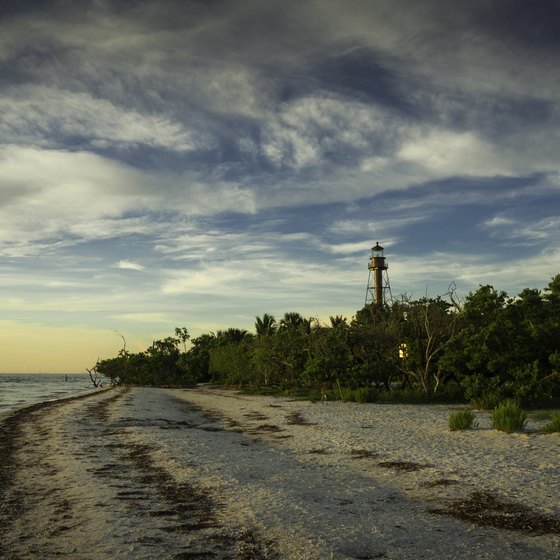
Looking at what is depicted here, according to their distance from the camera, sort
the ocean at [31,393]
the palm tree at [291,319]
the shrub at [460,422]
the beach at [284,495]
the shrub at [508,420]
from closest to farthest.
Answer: the beach at [284,495] < the shrub at [508,420] < the shrub at [460,422] < the ocean at [31,393] < the palm tree at [291,319]

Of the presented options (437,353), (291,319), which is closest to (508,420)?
(437,353)

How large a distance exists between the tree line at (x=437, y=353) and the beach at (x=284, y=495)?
6.88 m

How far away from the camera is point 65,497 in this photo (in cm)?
830

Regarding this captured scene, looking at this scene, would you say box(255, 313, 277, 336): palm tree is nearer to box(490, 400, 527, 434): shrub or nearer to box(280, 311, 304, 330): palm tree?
box(280, 311, 304, 330): palm tree

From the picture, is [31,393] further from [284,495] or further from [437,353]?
[284,495]

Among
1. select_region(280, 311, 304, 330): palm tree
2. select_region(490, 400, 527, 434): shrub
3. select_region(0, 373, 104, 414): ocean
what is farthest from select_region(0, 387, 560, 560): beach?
select_region(280, 311, 304, 330): palm tree

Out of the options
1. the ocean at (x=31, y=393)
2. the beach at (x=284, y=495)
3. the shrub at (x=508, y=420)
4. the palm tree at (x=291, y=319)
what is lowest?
the ocean at (x=31, y=393)

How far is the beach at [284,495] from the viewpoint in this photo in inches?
237

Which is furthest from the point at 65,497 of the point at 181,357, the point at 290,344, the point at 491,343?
the point at 181,357

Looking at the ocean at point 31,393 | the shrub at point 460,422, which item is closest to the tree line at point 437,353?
the shrub at point 460,422

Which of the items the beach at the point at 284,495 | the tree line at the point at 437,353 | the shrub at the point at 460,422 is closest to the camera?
the beach at the point at 284,495

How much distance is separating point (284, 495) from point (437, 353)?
20.2 m

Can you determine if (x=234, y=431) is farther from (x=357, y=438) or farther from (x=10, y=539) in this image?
(x=10, y=539)

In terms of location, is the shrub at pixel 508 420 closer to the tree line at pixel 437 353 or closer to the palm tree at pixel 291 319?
the tree line at pixel 437 353
